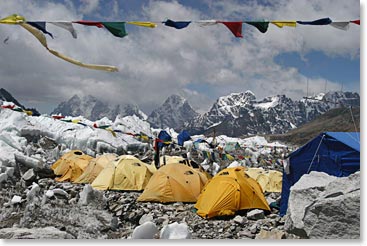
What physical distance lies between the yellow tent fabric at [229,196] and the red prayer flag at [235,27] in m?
5.66

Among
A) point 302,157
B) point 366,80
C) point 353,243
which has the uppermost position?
point 366,80

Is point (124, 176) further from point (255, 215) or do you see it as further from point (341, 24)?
point (341, 24)

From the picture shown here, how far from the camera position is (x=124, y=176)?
14617 millimetres

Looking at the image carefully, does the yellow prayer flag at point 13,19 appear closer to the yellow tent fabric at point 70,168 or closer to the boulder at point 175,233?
the boulder at point 175,233

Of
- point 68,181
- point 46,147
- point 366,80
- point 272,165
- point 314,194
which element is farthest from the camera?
point 272,165

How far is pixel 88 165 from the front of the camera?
58.8ft

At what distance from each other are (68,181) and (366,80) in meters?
15.4

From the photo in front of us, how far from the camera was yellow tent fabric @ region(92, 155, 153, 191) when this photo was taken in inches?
569

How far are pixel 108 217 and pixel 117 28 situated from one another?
18.1 feet

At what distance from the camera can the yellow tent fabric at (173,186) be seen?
12.4 meters

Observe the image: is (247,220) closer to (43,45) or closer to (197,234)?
(197,234)

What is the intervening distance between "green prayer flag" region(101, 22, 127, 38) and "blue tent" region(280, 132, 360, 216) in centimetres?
628

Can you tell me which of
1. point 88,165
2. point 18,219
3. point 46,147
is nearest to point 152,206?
point 18,219

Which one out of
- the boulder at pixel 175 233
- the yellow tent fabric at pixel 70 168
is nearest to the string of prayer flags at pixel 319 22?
the boulder at pixel 175 233
